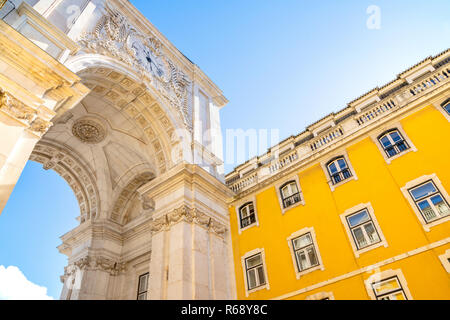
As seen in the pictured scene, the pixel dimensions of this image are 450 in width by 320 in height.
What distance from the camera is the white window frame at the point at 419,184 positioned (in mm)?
10667

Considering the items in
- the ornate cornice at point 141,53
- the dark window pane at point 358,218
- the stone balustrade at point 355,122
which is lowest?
the dark window pane at point 358,218

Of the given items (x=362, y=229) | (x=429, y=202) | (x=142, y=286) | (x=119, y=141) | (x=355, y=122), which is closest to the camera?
(x=429, y=202)

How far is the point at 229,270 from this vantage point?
14.8 meters

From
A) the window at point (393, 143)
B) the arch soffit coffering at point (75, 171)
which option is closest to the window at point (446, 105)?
the window at point (393, 143)

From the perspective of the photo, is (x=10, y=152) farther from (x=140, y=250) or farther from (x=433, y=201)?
(x=433, y=201)

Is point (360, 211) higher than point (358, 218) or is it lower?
higher

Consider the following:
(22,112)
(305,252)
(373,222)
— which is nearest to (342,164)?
(373,222)

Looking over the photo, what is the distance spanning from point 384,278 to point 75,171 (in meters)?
19.3

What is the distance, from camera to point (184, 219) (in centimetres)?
1399

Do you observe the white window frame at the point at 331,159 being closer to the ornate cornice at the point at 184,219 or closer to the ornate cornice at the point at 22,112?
the ornate cornice at the point at 184,219

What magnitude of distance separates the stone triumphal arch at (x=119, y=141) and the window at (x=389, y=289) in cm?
625

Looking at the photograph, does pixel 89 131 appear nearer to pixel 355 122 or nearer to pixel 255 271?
pixel 255 271

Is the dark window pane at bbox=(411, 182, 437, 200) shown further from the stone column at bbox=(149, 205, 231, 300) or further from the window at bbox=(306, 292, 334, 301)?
the stone column at bbox=(149, 205, 231, 300)

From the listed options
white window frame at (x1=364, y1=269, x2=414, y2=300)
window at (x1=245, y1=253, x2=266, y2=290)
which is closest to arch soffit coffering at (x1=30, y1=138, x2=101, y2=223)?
window at (x1=245, y1=253, x2=266, y2=290)
